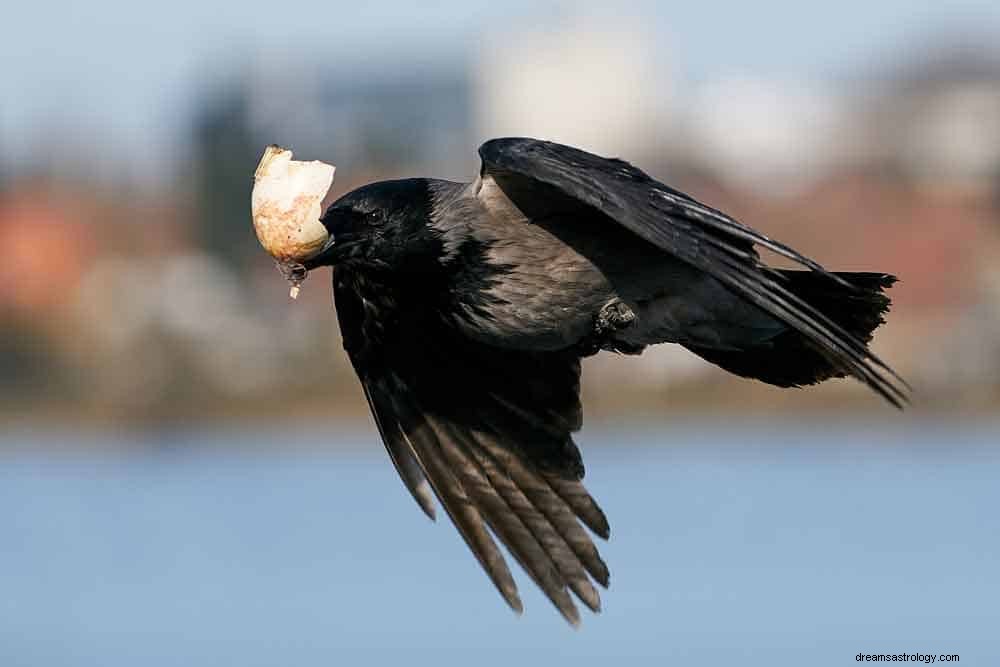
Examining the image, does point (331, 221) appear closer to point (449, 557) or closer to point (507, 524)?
point (507, 524)

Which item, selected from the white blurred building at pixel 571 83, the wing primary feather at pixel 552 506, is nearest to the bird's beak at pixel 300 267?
the wing primary feather at pixel 552 506

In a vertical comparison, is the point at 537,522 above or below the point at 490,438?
below

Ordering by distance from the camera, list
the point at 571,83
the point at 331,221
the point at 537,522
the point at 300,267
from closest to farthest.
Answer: the point at 300,267, the point at 331,221, the point at 537,522, the point at 571,83

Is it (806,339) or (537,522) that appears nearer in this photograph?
(806,339)

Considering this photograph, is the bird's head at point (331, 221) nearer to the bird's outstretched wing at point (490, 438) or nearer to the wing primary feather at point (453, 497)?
the bird's outstretched wing at point (490, 438)

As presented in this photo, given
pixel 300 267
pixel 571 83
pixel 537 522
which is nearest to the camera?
pixel 300 267

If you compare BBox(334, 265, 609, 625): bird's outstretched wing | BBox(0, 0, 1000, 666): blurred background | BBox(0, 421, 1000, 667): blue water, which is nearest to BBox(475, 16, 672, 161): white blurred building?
BBox(0, 0, 1000, 666): blurred background

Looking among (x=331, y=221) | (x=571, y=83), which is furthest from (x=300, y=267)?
(x=571, y=83)
